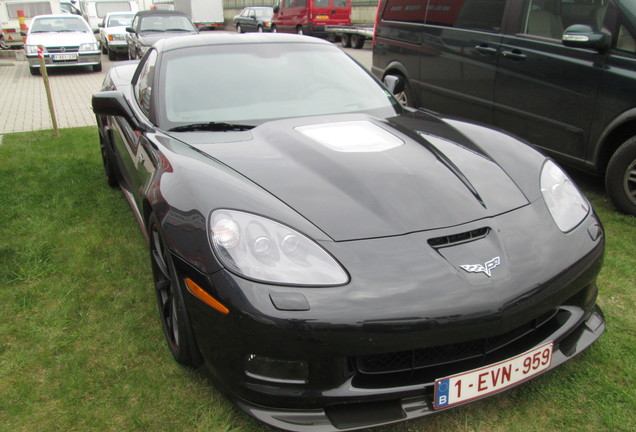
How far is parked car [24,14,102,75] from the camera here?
42.0 feet

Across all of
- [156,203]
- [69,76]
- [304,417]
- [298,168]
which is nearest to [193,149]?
[156,203]

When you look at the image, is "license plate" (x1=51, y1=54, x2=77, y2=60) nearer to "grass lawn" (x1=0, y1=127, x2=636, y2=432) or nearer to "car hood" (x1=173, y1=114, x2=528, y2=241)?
"grass lawn" (x1=0, y1=127, x2=636, y2=432)

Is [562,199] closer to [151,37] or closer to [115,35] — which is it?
[151,37]

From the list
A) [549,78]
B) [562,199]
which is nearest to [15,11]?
[549,78]

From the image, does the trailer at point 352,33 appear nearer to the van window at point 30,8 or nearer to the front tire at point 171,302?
the van window at point 30,8

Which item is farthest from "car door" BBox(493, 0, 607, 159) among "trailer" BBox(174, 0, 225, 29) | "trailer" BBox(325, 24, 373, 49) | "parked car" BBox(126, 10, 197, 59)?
"trailer" BBox(174, 0, 225, 29)

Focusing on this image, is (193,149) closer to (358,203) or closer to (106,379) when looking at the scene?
(358,203)

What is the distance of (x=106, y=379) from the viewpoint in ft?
7.79

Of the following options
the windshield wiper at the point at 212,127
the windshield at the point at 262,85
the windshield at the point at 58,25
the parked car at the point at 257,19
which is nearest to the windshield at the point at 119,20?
the windshield at the point at 58,25

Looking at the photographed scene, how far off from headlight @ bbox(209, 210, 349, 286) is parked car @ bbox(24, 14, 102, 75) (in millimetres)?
12506

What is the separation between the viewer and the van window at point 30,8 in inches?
727

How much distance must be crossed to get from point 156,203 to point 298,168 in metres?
0.63

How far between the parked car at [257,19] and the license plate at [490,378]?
82.9 feet

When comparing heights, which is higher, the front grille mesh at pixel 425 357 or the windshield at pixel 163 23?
the windshield at pixel 163 23
